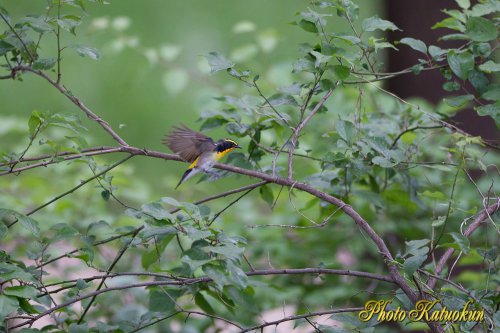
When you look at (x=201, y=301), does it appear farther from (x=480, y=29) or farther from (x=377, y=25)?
(x=480, y=29)

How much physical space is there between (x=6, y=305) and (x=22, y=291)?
0.22 ft

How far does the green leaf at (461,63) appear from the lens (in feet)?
7.16

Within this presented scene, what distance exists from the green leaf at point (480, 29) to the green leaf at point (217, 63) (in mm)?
731

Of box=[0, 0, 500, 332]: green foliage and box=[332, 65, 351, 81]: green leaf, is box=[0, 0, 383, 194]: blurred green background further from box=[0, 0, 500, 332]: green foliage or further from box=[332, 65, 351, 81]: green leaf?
box=[332, 65, 351, 81]: green leaf

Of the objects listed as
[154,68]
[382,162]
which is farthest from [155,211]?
[154,68]

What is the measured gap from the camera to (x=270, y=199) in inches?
95.3

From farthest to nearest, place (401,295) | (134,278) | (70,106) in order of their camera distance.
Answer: (70,106)
(134,278)
(401,295)

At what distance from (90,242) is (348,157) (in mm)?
807

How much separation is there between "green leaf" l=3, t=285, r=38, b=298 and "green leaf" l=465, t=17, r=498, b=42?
143 cm

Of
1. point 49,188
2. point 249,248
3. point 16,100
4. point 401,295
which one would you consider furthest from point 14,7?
point 401,295

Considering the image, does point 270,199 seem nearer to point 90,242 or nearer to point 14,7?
point 90,242

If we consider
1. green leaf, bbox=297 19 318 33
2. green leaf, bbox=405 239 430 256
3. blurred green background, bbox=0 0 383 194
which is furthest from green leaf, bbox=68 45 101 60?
blurred green background, bbox=0 0 383 194

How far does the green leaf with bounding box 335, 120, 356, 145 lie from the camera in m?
2.21

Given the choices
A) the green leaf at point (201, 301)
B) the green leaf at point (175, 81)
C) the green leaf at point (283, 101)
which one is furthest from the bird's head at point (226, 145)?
the green leaf at point (175, 81)
